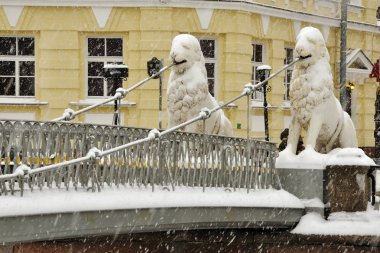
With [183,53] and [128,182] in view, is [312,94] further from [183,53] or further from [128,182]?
[128,182]

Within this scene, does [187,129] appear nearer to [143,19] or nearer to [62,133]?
[62,133]

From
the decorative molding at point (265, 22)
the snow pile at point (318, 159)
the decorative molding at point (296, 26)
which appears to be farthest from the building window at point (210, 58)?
the snow pile at point (318, 159)

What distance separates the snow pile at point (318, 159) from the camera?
13183mm

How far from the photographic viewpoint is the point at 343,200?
13195 mm

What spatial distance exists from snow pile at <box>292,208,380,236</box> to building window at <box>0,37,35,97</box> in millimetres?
13962

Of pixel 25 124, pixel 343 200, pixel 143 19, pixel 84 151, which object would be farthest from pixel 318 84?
pixel 143 19

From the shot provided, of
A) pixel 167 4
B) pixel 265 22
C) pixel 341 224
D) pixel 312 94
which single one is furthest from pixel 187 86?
pixel 265 22

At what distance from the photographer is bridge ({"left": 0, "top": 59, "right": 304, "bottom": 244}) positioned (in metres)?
9.44

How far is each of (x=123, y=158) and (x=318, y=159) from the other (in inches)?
133

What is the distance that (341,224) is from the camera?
13031 millimetres

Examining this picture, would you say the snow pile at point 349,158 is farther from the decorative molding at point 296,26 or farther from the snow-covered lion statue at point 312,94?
the decorative molding at point 296,26

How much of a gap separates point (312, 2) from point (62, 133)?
20.4 metres

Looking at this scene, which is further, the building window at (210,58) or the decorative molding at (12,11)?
the building window at (210,58)

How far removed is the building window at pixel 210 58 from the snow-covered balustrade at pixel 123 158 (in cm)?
1330
